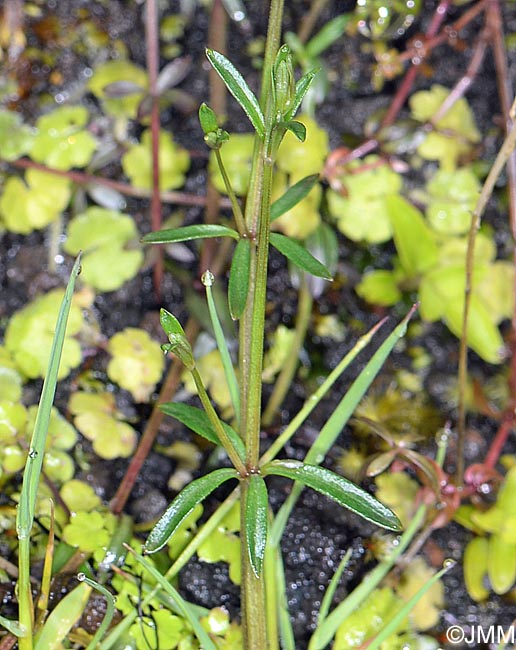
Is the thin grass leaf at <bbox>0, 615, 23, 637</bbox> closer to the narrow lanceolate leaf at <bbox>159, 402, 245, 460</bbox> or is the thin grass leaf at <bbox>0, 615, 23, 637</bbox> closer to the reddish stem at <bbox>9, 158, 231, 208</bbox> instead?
the narrow lanceolate leaf at <bbox>159, 402, 245, 460</bbox>

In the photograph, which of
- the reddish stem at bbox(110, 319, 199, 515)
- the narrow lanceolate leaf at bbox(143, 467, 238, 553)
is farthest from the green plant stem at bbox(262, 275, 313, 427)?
the narrow lanceolate leaf at bbox(143, 467, 238, 553)

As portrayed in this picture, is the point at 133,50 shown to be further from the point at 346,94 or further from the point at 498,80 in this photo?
the point at 498,80

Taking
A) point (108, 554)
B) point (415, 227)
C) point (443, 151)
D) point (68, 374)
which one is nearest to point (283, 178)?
point (415, 227)

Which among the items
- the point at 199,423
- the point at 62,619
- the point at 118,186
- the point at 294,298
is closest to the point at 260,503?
the point at 199,423

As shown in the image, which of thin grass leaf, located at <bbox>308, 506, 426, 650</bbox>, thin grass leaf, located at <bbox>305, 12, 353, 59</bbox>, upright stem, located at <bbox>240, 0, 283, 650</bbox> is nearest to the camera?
upright stem, located at <bbox>240, 0, 283, 650</bbox>

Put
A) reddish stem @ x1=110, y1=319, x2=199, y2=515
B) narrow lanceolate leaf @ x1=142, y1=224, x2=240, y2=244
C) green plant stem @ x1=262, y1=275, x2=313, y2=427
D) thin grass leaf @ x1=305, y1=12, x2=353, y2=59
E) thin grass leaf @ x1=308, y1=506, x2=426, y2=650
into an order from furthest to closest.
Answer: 1. thin grass leaf @ x1=305, y1=12, x2=353, y2=59
2. green plant stem @ x1=262, y1=275, x2=313, y2=427
3. reddish stem @ x1=110, y1=319, x2=199, y2=515
4. thin grass leaf @ x1=308, y1=506, x2=426, y2=650
5. narrow lanceolate leaf @ x1=142, y1=224, x2=240, y2=244

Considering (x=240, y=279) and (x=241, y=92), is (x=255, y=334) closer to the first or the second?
(x=240, y=279)
